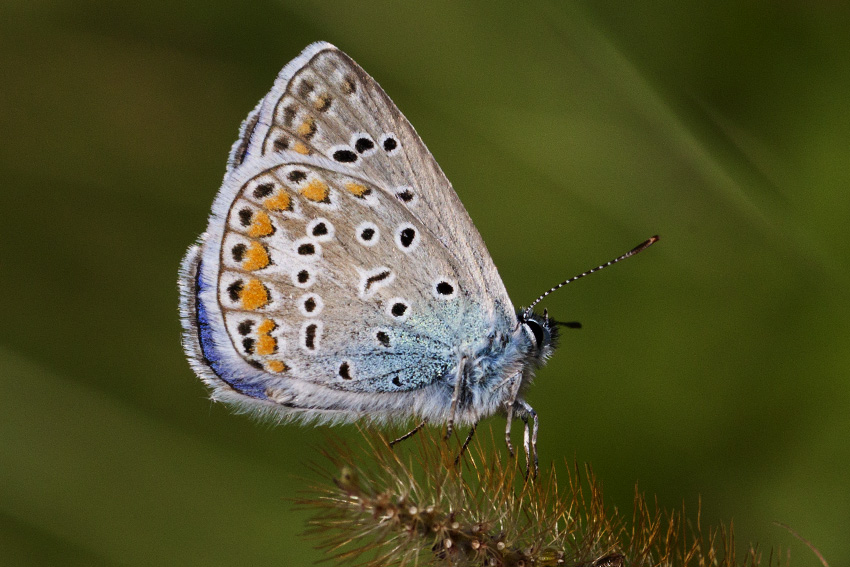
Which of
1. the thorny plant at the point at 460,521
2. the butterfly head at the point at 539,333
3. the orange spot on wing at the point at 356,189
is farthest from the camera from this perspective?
the orange spot on wing at the point at 356,189

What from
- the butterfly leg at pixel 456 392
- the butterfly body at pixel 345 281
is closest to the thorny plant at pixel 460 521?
the butterfly leg at pixel 456 392

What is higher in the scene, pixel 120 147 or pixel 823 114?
pixel 823 114

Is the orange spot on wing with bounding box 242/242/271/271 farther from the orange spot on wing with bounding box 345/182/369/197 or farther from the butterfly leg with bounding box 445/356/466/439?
the butterfly leg with bounding box 445/356/466/439

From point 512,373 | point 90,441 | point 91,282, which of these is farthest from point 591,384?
point 91,282

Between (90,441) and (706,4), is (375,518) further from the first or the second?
(706,4)

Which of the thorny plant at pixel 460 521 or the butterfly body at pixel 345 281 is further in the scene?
the butterfly body at pixel 345 281

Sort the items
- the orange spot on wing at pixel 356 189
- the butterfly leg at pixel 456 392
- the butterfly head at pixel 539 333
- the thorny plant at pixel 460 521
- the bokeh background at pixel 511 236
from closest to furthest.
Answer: the thorny plant at pixel 460 521 < the butterfly leg at pixel 456 392 < the butterfly head at pixel 539 333 < the orange spot on wing at pixel 356 189 < the bokeh background at pixel 511 236

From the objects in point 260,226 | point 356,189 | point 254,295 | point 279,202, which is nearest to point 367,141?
point 356,189

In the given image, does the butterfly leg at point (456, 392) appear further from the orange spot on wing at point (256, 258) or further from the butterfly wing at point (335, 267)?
the orange spot on wing at point (256, 258)
